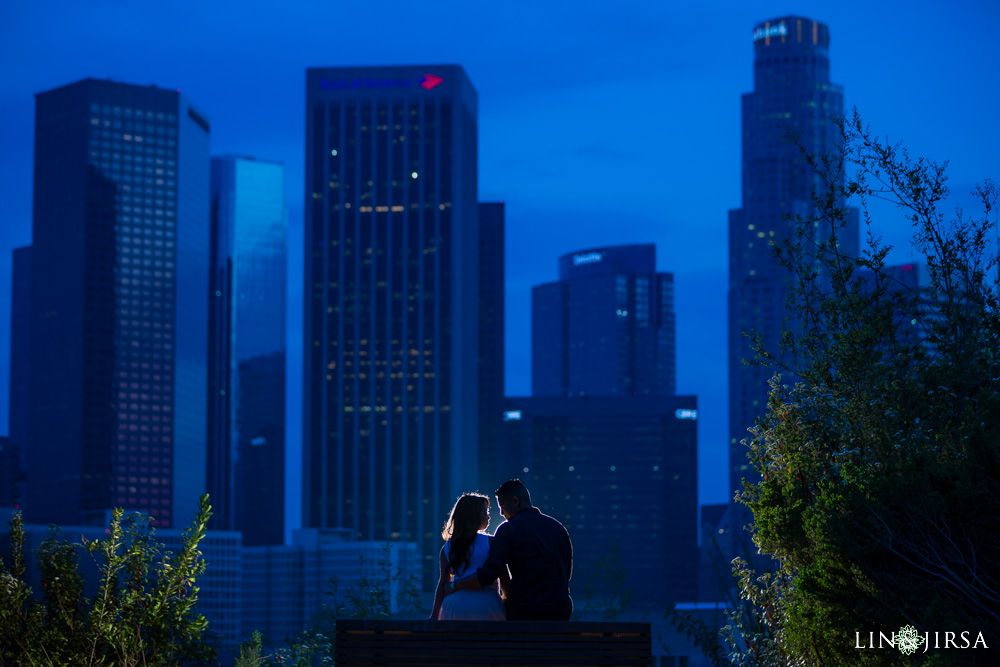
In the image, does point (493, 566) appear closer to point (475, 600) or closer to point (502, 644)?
point (475, 600)

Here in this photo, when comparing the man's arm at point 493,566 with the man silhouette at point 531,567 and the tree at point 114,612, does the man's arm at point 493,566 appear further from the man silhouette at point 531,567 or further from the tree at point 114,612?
the tree at point 114,612

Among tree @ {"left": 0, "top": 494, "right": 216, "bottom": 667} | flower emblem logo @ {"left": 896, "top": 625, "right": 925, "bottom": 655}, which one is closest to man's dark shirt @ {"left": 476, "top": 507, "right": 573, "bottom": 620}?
flower emblem logo @ {"left": 896, "top": 625, "right": 925, "bottom": 655}

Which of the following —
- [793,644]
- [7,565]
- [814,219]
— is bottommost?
[793,644]

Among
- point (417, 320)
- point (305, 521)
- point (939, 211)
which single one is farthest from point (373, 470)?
point (939, 211)

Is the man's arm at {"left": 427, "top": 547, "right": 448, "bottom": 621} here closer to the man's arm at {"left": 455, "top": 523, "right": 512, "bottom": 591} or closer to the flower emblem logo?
the man's arm at {"left": 455, "top": 523, "right": 512, "bottom": 591}

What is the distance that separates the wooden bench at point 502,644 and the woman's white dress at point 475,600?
504mm

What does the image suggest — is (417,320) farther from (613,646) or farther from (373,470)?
(613,646)

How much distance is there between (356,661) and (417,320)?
19227 centimetres

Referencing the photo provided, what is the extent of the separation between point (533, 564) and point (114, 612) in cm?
404

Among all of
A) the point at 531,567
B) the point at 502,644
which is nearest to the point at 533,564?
the point at 531,567

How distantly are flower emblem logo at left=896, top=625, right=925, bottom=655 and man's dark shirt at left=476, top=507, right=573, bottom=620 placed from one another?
107 inches

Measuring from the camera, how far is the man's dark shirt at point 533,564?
27.3ft

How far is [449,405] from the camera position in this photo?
639 feet

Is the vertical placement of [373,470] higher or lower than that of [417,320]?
lower
